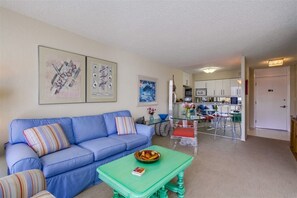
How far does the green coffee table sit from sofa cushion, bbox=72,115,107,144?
984 millimetres

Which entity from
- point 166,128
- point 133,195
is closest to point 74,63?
point 133,195

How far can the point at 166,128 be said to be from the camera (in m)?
4.51

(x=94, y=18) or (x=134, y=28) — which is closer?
(x=94, y=18)

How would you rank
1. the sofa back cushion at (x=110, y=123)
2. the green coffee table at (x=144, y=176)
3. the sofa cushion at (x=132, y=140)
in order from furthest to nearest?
the sofa back cushion at (x=110, y=123) → the sofa cushion at (x=132, y=140) → the green coffee table at (x=144, y=176)

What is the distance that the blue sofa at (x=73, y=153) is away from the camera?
1.56 m

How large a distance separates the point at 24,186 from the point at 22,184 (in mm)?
21

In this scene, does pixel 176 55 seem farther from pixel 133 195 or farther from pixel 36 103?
pixel 133 195

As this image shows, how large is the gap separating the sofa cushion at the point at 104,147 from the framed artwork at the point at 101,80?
0.97 meters

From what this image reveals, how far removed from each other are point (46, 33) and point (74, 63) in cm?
58

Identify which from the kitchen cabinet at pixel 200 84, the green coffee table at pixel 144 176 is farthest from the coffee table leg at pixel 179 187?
the kitchen cabinet at pixel 200 84

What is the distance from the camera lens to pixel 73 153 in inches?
73.4

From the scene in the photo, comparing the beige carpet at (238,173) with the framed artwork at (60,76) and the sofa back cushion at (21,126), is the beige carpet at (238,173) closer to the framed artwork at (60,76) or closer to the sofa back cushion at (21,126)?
the sofa back cushion at (21,126)

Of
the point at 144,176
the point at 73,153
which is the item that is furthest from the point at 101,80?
the point at 144,176

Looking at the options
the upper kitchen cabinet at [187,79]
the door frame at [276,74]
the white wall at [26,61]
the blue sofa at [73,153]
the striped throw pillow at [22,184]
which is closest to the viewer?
the striped throw pillow at [22,184]
